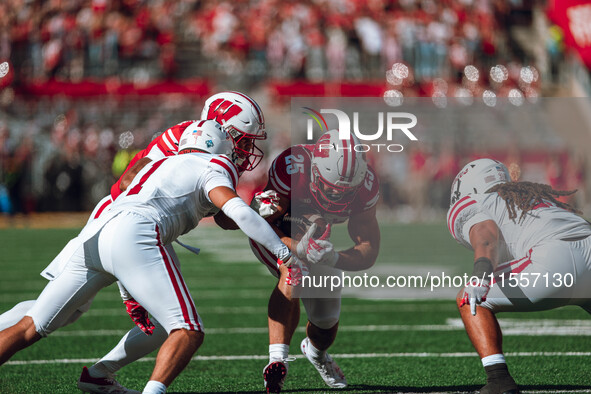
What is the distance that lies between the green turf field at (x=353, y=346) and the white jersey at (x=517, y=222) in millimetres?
805

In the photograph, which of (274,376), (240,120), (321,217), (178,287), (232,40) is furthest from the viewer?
(232,40)

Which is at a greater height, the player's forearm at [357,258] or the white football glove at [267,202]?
the white football glove at [267,202]

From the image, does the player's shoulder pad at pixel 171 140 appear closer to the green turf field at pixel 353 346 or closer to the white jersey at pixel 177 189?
the white jersey at pixel 177 189

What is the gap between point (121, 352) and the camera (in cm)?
454

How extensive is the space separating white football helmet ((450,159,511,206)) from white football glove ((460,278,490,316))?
0.52 meters

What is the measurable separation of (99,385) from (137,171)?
3.54 feet

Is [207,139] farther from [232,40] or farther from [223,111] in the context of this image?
[232,40]

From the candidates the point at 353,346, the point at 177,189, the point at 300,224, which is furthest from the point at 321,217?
the point at 353,346

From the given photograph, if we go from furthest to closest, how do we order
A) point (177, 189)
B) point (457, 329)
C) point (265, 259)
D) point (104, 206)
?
1. point (457, 329)
2. point (265, 259)
3. point (104, 206)
4. point (177, 189)

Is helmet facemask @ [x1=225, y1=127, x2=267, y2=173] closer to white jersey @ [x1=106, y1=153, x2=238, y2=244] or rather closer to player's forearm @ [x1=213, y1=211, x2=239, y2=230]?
player's forearm @ [x1=213, y1=211, x2=239, y2=230]

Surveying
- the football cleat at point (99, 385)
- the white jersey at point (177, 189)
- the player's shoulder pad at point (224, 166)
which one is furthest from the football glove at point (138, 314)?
the player's shoulder pad at point (224, 166)

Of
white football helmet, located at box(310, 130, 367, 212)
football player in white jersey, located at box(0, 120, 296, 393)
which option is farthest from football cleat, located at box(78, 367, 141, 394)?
white football helmet, located at box(310, 130, 367, 212)

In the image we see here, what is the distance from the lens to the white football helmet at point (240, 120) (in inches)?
185

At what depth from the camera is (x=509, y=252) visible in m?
4.42
